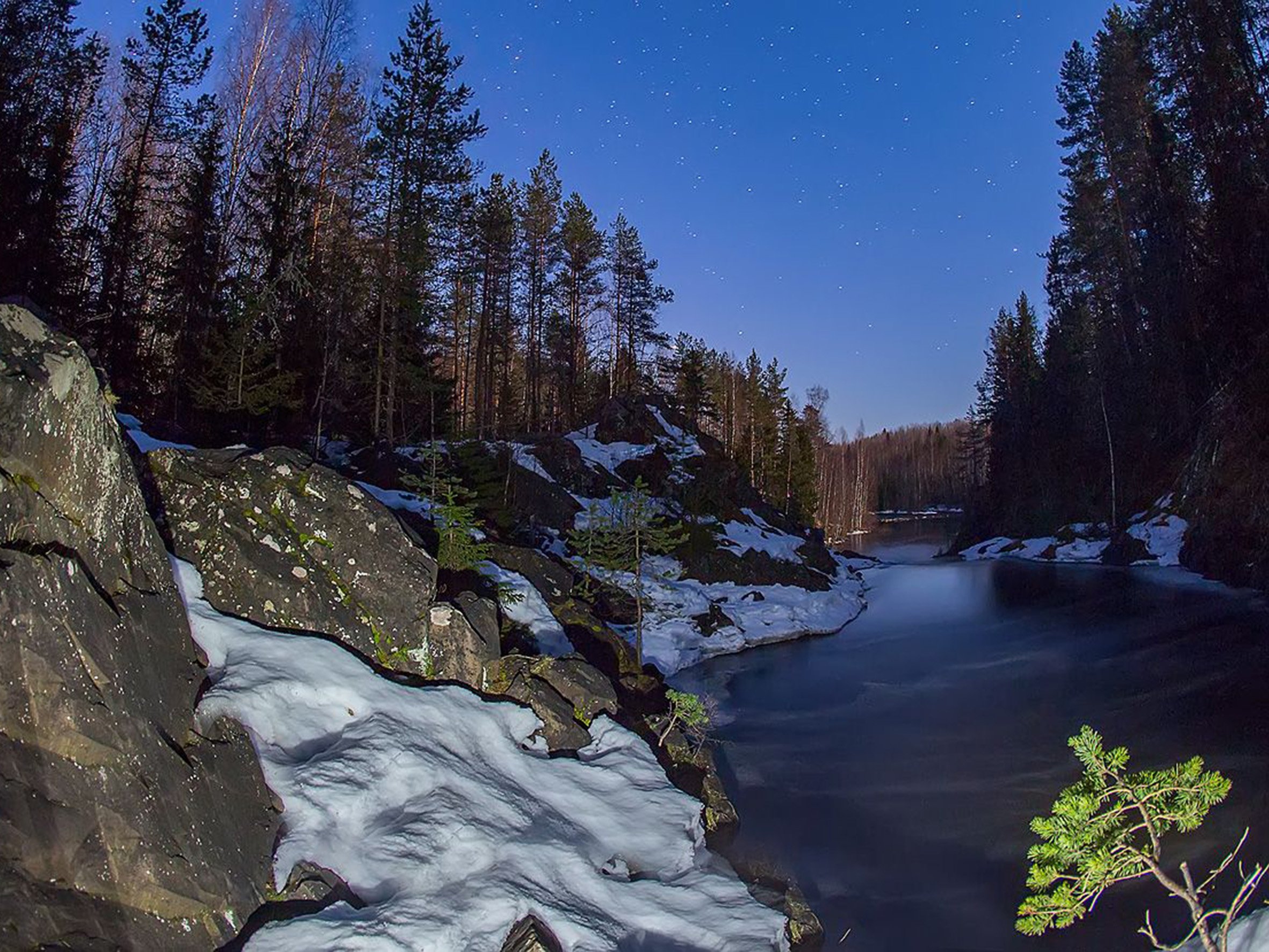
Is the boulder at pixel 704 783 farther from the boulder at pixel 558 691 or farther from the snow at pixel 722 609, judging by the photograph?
the snow at pixel 722 609

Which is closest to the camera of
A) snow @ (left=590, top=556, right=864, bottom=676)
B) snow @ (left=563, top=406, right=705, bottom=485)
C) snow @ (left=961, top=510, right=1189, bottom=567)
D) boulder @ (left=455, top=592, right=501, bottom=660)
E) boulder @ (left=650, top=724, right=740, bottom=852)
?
boulder @ (left=455, top=592, right=501, bottom=660)

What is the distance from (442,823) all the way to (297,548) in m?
4.15

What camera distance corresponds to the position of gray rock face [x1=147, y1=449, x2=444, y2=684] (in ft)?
24.7

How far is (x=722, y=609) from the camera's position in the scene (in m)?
24.6

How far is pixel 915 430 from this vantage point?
541 feet

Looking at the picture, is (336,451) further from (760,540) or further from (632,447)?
(760,540)

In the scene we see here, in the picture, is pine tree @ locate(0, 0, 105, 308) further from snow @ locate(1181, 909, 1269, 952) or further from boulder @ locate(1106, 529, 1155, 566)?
boulder @ locate(1106, 529, 1155, 566)

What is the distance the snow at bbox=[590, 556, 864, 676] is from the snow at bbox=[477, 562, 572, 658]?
5.18 m

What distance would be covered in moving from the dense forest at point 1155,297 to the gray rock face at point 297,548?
30.4 m

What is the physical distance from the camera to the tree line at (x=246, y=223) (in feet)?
54.9

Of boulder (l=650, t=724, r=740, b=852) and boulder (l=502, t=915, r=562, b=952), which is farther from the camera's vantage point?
boulder (l=650, t=724, r=740, b=852)

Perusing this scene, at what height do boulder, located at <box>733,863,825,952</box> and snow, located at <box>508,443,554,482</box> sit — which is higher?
snow, located at <box>508,443,554,482</box>

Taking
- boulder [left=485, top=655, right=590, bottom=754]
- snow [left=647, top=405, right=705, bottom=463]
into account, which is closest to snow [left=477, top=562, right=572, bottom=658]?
boulder [left=485, top=655, right=590, bottom=754]

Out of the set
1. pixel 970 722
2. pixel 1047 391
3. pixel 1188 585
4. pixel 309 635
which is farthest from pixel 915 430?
pixel 309 635
